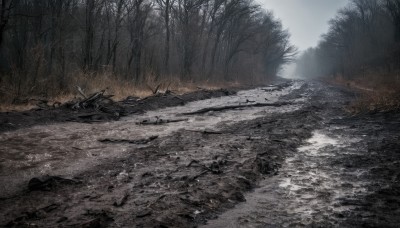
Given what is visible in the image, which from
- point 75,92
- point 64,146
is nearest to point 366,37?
point 75,92

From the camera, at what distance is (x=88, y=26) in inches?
631

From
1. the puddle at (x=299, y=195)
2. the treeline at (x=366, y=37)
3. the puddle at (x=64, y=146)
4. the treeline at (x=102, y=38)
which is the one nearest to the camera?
the puddle at (x=299, y=195)

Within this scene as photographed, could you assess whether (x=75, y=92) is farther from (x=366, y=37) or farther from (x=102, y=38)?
(x=366, y=37)

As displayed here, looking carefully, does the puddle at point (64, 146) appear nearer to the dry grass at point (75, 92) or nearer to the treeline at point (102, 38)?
the dry grass at point (75, 92)

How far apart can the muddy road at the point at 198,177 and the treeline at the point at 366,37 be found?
23.5 meters

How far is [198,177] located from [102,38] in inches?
603

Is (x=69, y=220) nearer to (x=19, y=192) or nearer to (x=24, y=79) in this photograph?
(x=19, y=192)

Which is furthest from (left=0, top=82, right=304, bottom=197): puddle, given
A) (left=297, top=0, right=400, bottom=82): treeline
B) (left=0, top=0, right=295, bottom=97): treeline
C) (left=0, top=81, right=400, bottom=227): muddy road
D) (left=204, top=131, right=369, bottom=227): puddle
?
(left=297, top=0, right=400, bottom=82): treeline

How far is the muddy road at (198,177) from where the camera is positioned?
9.43 feet

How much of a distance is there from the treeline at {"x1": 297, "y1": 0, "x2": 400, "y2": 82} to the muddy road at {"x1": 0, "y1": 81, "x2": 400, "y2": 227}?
2351 centimetres

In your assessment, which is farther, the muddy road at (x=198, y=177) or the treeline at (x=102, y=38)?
the treeline at (x=102, y=38)

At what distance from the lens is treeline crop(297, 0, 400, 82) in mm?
33875

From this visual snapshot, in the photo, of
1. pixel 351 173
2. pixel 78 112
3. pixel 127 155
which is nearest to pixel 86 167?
pixel 127 155

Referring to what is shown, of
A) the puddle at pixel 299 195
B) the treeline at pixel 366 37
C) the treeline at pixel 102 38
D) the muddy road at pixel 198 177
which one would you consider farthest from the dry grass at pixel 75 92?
the treeline at pixel 366 37
